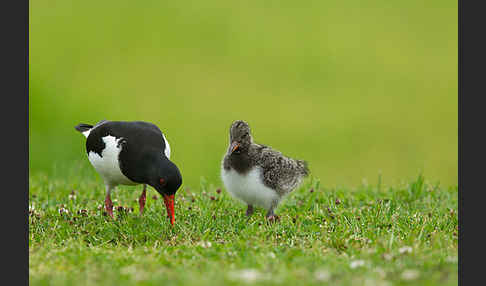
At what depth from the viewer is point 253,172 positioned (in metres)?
7.48

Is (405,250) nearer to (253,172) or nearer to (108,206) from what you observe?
(253,172)

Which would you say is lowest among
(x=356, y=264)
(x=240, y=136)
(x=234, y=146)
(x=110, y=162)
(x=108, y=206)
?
(x=356, y=264)

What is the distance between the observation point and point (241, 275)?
14.8ft

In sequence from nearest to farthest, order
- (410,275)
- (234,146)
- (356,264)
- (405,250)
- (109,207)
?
(410,275) → (356,264) → (405,250) → (234,146) → (109,207)

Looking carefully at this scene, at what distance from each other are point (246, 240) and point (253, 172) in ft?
4.62

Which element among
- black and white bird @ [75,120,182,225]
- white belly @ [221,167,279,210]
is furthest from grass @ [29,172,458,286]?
black and white bird @ [75,120,182,225]

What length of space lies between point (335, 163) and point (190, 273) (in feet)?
37.6

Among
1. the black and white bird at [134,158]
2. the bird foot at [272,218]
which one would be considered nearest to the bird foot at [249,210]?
the bird foot at [272,218]

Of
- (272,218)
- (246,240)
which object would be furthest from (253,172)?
(246,240)

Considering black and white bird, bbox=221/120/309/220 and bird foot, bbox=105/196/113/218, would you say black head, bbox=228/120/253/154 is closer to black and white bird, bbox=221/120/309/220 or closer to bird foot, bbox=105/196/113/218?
black and white bird, bbox=221/120/309/220

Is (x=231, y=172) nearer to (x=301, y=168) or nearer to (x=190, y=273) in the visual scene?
(x=301, y=168)

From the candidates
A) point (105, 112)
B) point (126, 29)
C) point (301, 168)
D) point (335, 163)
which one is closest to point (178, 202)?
point (301, 168)

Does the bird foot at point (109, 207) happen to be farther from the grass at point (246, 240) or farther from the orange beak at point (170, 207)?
the orange beak at point (170, 207)

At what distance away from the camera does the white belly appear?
746 centimetres
